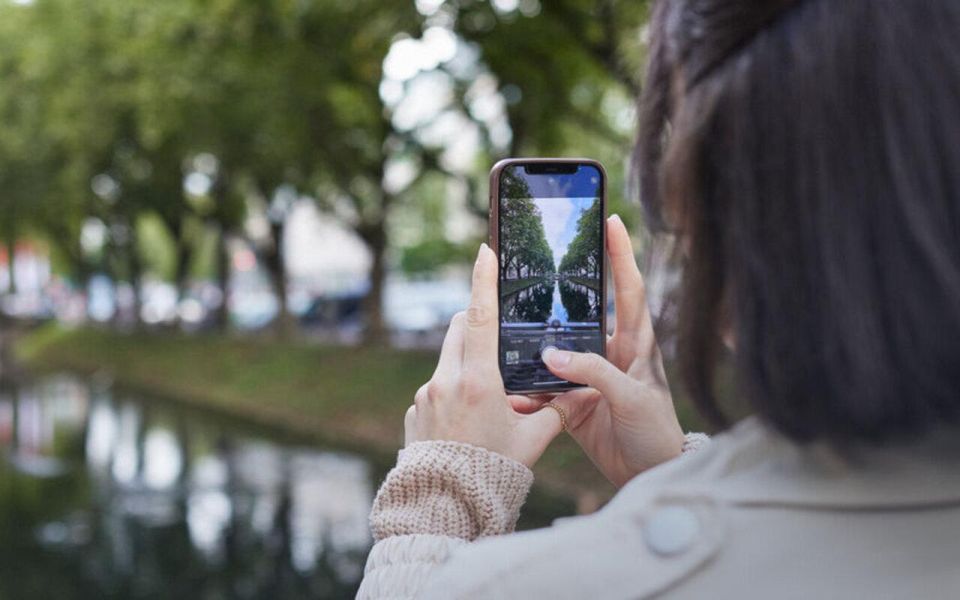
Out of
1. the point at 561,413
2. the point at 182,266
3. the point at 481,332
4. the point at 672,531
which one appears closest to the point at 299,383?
the point at 182,266

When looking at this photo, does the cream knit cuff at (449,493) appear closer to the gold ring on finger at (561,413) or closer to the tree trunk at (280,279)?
the gold ring on finger at (561,413)

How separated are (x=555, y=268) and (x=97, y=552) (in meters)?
9.97

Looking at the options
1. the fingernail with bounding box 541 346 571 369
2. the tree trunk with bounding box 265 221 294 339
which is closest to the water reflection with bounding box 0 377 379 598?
the tree trunk with bounding box 265 221 294 339

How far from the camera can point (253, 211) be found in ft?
102

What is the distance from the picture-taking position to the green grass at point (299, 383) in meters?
17.5

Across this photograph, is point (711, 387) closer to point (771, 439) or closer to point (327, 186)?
point (771, 439)

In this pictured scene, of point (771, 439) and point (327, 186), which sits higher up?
point (327, 186)

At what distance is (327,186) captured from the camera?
2339cm

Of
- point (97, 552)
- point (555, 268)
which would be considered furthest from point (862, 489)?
point (97, 552)

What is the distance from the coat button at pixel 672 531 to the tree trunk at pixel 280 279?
26.3 meters

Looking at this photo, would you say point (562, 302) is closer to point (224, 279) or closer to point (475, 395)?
point (475, 395)

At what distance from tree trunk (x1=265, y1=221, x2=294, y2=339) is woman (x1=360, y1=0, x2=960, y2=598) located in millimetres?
26288

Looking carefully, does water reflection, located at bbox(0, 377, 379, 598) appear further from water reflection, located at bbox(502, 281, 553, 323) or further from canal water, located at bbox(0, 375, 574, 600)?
water reflection, located at bbox(502, 281, 553, 323)

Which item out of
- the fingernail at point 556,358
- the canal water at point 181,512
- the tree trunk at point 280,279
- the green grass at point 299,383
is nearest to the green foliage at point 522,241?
the fingernail at point 556,358
